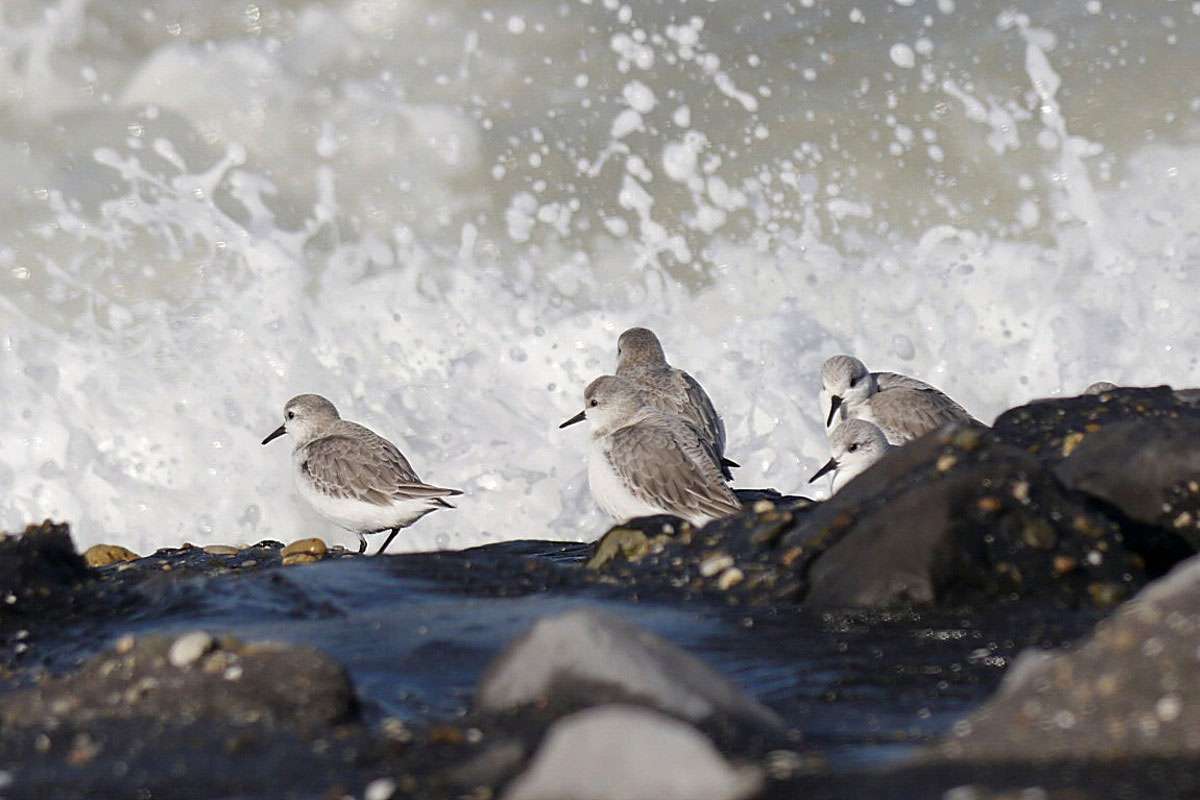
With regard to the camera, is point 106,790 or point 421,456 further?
point 421,456

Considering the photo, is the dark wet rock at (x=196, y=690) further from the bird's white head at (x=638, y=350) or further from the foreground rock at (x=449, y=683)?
the bird's white head at (x=638, y=350)

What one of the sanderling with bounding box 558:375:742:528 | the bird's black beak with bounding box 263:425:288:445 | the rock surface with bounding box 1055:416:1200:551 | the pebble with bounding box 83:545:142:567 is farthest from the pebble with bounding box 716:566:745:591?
the bird's black beak with bounding box 263:425:288:445

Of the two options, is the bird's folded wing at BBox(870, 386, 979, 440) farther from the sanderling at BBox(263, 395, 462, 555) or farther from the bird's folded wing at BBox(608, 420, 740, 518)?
the sanderling at BBox(263, 395, 462, 555)

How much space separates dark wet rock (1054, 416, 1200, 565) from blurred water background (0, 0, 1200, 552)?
205 inches

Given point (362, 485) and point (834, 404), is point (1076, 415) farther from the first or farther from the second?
point (362, 485)

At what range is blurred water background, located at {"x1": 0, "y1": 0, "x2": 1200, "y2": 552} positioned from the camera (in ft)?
36.0

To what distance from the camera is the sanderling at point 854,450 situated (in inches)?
334

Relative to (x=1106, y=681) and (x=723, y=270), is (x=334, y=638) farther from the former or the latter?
(x=723, y=270)

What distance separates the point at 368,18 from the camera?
13.0 meters

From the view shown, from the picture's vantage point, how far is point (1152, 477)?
219 inches

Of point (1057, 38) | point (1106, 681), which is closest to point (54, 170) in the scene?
point (1057, 38)

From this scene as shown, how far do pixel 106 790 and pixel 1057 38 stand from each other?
11.5 meters

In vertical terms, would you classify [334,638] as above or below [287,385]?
below

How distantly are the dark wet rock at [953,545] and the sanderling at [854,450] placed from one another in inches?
108
